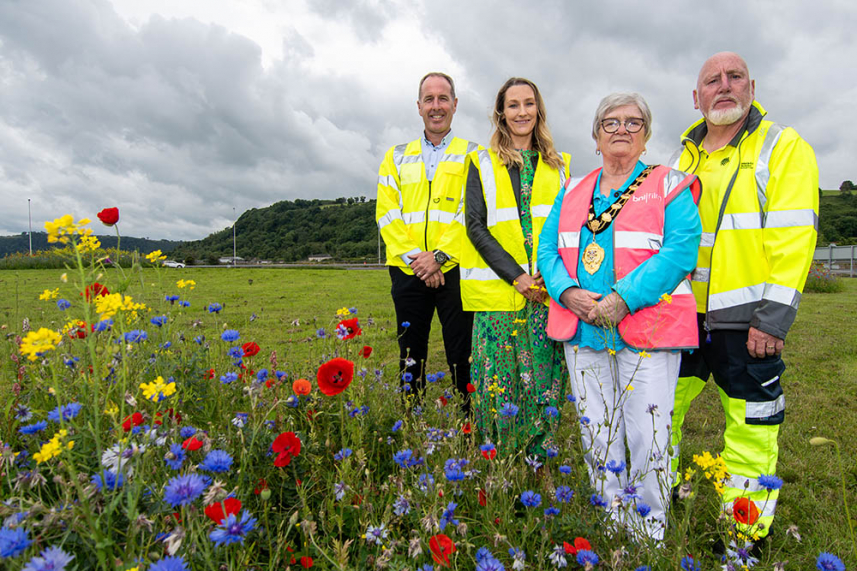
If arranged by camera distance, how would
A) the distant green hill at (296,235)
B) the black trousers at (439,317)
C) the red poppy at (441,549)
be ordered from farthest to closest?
the distant green hill at (296,235)
the black trousers at (439,317)
the red poppy at (441,549)

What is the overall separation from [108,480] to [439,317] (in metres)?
2.43

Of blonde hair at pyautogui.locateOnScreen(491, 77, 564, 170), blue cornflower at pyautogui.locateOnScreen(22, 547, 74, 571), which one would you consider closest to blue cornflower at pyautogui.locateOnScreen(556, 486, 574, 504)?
blue cornflower at pyautogui.locateOnScreen(22, 547, 74, 571)

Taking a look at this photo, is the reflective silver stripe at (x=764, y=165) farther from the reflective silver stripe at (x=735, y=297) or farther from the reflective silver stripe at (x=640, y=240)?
the reflective silver stripe at (x=640, y=240)

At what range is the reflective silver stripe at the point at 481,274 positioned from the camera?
9.72ft

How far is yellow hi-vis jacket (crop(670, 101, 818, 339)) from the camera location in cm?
217

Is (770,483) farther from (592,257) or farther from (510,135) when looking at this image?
(510,135)

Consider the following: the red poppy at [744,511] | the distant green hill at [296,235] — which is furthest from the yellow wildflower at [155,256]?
the distant green hill at [296,235]

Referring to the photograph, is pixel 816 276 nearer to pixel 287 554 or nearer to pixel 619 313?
pixel 619 313

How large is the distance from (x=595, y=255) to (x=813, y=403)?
12.8ft

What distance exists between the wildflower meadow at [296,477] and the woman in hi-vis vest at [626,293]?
0.20 metres

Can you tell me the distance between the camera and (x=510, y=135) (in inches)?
122

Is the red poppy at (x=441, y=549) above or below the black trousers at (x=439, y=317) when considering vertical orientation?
below

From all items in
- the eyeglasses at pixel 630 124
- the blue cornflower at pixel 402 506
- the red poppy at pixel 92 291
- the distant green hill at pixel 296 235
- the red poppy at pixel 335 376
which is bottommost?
the blue cornflower at pixel 402 506

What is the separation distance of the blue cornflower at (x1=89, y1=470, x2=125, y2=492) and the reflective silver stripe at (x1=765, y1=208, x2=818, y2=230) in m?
2.76
